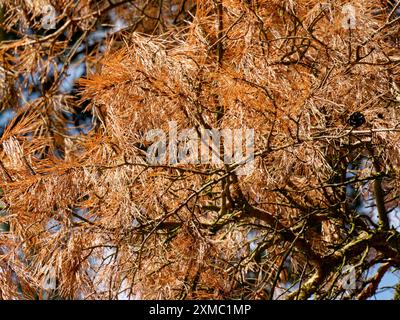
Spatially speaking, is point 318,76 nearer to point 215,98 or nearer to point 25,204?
point 215,98

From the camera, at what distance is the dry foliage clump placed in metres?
2.27

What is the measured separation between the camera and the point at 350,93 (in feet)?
7.62

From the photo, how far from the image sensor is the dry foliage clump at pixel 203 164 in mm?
2273

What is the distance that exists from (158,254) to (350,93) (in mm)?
618

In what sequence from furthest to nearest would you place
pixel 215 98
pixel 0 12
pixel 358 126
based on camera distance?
pixel 0 12
pixel 215 98
pixel 358 126

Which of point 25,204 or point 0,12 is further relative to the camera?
point 0,12

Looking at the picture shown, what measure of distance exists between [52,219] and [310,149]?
0.65 m

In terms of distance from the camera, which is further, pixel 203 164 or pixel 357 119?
pixel 203 164

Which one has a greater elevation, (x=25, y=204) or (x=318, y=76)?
(x=318, y=76)

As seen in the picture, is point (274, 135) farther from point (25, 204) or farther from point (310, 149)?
point (25, 204)

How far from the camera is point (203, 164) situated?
2408 mm

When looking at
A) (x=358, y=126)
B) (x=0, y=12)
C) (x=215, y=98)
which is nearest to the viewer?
(x=358, y=126)

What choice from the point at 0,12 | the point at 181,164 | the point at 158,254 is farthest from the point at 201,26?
the point at 0,12
